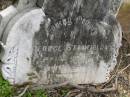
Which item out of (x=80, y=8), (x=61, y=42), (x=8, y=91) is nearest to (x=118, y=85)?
(x=61, y=42)

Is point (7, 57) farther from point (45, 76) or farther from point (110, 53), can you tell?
point (110, 53)

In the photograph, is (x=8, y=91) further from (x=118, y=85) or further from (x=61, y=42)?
(x=118, y=85)

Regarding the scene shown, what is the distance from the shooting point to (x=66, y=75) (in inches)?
206

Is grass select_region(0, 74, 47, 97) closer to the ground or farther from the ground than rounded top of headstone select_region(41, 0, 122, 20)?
closer to the ground

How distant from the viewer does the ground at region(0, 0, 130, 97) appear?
15.9 ft

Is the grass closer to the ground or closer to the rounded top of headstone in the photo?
the ground

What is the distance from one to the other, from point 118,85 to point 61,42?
1.17 meters

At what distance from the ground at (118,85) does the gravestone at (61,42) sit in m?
0.13

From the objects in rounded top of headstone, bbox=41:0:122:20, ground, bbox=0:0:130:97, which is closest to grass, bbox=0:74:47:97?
ground, bbox=0:0:130:97

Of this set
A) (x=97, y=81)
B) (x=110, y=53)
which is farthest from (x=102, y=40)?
(x=97, y=81)

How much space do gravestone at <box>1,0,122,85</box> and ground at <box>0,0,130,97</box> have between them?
13cm

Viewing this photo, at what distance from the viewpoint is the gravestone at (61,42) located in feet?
15.6

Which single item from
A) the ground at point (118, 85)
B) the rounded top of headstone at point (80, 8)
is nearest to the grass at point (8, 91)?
the ground at point (118, 85)

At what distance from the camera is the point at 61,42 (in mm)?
5004
